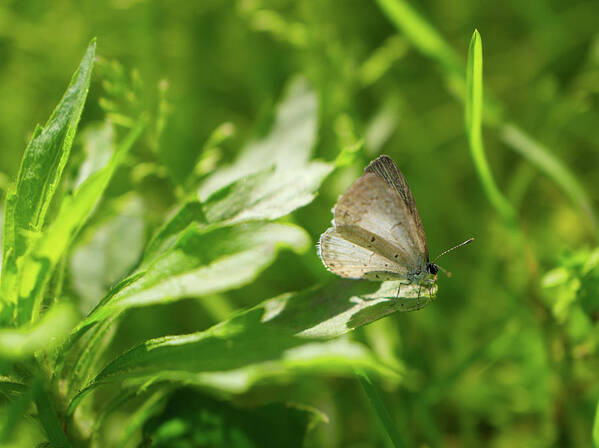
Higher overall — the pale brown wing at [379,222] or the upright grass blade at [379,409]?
the pale brown wing at [379,222]

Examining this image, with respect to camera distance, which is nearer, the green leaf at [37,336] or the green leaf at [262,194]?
the green leaf at [37,336]

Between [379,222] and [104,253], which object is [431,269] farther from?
[104,253]

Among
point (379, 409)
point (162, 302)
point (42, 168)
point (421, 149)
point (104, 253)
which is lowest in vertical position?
point (379, 409)

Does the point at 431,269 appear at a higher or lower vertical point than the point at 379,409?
higher

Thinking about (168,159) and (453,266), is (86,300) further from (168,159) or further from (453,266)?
(453,266)

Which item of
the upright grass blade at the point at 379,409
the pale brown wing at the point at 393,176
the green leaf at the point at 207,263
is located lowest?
the upright grass blade at the point at 379,409

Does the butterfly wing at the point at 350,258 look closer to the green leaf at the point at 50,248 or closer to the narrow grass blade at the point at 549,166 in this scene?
the green leaf at the point at 50,248

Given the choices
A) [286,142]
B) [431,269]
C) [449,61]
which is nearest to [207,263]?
[431,269]

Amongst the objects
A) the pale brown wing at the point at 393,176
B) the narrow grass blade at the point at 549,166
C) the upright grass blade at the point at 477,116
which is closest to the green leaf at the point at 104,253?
the pale brown wing at the point at 393,176
